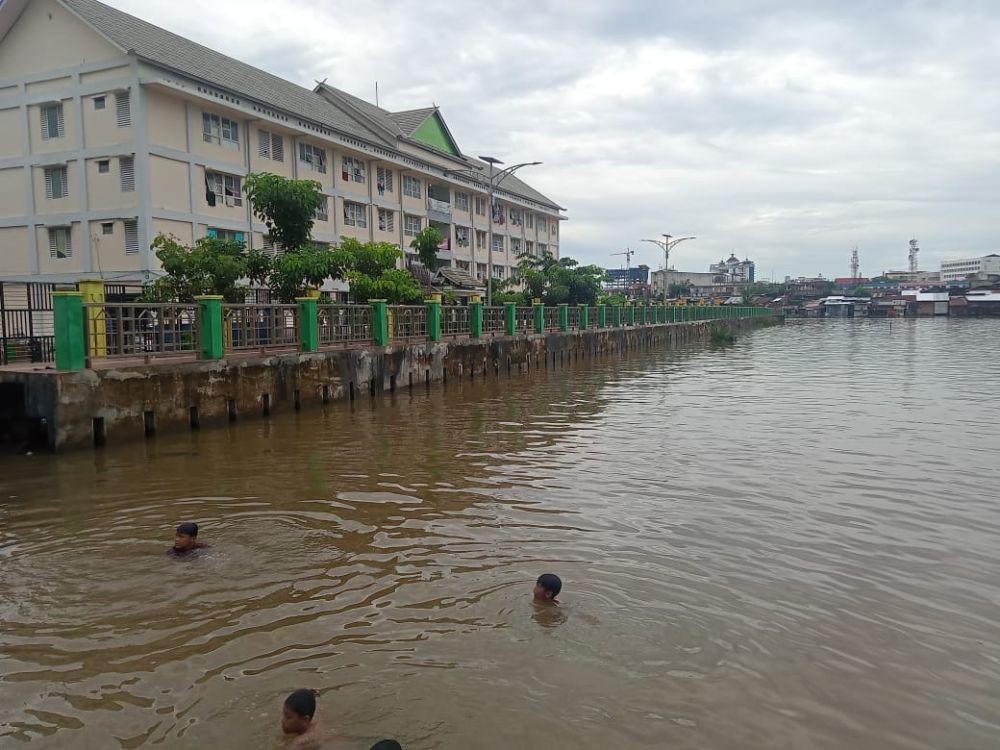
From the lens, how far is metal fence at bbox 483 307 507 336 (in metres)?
28.3

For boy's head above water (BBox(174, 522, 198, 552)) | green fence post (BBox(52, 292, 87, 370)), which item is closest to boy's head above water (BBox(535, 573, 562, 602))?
boy's head above water (BBox(174, 522, 198, 552))

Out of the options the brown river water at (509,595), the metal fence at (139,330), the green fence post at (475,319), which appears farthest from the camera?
the green fence post at (475,319)

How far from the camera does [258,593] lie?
600 centimetres

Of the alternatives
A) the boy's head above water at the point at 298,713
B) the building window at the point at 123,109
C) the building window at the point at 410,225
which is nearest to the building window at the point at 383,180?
the building window at the point at 410,225

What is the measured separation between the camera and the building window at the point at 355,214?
37.1 m

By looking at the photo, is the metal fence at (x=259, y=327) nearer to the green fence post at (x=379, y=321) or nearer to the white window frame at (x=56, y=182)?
the green fence post at (x=379, y=321)

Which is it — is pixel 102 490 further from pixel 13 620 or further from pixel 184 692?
pixel 184 692

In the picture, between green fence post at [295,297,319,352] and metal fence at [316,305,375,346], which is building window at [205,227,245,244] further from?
green fence post at [295,297,319,352]

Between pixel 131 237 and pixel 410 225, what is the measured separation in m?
19.1

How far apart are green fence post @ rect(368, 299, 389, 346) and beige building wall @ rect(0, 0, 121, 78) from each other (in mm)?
14647

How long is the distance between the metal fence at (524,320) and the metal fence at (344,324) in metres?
11.7

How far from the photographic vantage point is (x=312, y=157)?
34188 mm

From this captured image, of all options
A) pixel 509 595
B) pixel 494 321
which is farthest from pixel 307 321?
pixel 494 321

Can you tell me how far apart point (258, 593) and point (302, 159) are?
30.6 metres
